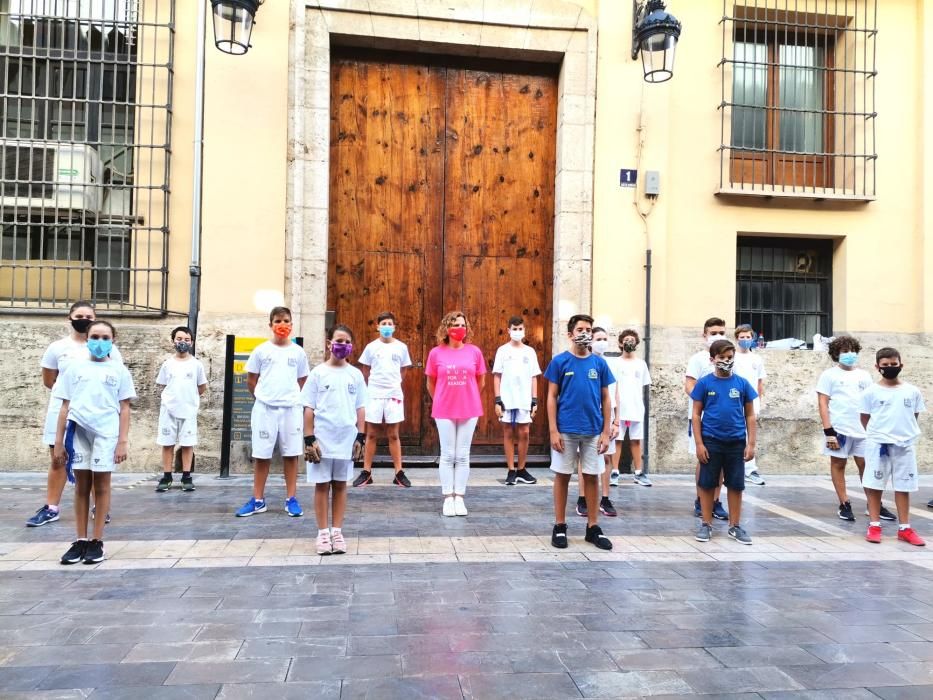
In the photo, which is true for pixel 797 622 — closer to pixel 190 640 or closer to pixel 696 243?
pixel 190 640

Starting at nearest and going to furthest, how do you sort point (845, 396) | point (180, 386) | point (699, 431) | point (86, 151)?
point (699, 431)
point (845, 396)
point (180, 386)
point (86, 151)

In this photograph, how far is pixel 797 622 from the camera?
166 inches

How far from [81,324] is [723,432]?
5.21 metres

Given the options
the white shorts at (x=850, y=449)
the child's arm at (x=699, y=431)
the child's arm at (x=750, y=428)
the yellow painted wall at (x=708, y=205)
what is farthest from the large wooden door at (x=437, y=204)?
the child's arm at (x=750, y=428)

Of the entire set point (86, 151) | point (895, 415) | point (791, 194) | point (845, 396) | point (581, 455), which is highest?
point (86, 151)

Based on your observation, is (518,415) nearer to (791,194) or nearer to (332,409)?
(332,409)

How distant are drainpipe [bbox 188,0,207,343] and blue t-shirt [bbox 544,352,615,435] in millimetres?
5324

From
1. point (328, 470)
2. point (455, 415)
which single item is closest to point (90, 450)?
point (328, 470)

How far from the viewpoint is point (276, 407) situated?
22.9 ft

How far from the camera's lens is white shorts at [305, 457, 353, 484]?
552 cm

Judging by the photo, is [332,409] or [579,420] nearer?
[332,409]

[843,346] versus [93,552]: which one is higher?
[843,346]

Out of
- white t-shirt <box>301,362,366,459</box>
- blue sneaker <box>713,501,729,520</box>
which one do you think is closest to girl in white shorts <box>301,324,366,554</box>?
white t-shirt <box>301,362,366,459</box>

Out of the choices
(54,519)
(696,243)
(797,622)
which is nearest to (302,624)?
(797,622)
